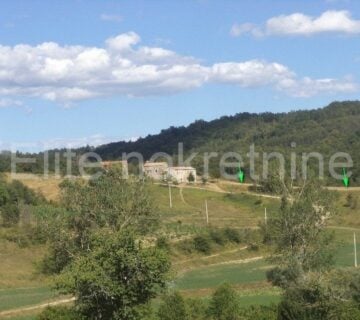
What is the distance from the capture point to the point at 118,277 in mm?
23531

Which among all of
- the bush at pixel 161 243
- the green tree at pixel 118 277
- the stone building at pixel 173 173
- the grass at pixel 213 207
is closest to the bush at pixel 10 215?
the grass at pixel 213 207

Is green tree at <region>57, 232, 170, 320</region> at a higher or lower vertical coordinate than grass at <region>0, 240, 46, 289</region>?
higher

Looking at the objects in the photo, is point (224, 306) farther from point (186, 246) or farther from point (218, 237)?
point (218, 237)

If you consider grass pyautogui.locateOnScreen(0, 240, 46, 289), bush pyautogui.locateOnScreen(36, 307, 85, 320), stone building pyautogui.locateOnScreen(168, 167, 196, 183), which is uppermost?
stone building pyautogui.locateOnScreen(168, 167, 196, 183)

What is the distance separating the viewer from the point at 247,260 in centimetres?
7688

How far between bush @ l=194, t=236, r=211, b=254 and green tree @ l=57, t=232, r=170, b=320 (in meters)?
58.6

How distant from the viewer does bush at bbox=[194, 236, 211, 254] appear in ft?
271

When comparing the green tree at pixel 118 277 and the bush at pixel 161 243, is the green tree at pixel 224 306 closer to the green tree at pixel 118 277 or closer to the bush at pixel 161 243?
the bush at pixel 161 243

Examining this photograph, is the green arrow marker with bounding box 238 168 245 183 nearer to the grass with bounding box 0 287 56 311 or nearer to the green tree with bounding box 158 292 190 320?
the grass with bounding box 0 287 56 311

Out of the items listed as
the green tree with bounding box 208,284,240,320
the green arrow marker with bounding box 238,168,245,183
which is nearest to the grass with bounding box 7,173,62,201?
the green arrow marker with bounding box 238,168,245,183

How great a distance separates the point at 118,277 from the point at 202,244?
59.7 m

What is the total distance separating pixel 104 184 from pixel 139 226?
3240mm

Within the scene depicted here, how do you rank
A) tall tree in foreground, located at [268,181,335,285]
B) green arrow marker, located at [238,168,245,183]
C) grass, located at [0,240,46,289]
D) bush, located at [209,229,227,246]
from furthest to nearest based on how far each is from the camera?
green arrow marker, located at [238,168,245,183] < bush, located at [209,229,227,246] < grass, located at [0,240,46,289] < tall tree in foreground, located at [268,181,335,285]

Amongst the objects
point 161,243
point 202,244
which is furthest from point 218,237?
point 161,243
